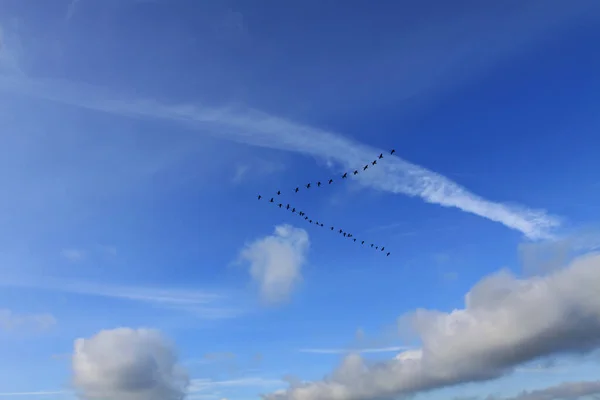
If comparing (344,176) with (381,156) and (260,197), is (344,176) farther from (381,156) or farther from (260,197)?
(260,197)

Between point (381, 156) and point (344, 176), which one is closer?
point (344, 176)

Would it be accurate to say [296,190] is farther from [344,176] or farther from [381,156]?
[381,156]

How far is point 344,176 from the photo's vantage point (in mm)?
157750

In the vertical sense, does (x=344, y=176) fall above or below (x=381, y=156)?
below

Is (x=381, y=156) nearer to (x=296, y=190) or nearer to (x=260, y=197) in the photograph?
(x=296, y=190)

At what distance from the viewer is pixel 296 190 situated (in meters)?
169

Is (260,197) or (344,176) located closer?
(344,176)

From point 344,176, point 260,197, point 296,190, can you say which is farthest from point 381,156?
point 260,197

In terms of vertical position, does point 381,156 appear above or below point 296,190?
above

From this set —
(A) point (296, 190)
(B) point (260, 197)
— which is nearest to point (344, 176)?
(A) point (296, 190)

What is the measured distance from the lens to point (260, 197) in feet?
565

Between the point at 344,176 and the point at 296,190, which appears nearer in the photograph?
the point at 344,176

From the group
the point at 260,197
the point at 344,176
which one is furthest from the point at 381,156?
the point at 260,197

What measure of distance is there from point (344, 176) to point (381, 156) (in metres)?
23.4
